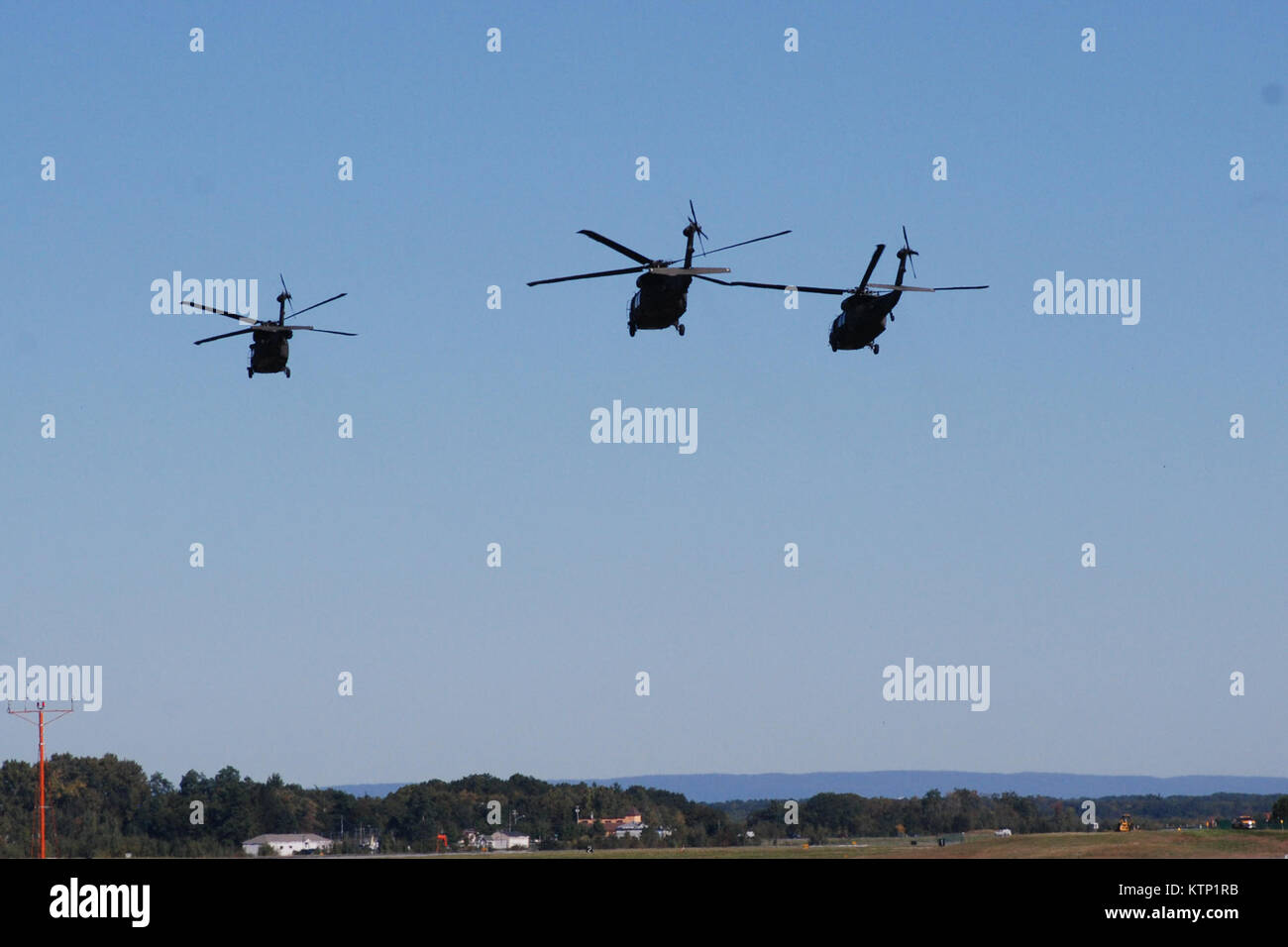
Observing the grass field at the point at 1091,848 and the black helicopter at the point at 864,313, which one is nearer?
the black helicopter at the point at 864,313

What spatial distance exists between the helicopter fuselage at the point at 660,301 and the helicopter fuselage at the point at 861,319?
26.1 ft

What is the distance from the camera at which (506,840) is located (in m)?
159

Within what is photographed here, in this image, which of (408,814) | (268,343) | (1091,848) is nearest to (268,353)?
(268,343)

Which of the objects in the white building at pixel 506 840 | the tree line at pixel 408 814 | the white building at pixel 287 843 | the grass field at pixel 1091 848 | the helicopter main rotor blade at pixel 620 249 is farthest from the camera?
Result: the tree line at pixel 408 814

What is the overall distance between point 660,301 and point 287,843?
357 ft

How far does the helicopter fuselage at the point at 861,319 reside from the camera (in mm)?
65562

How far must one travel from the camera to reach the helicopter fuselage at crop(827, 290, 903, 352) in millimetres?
65562

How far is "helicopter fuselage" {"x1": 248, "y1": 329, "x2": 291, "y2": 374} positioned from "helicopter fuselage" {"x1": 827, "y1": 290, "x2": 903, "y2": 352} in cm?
2556

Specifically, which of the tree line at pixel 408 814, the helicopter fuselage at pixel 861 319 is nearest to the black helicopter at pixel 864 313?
the helicopter fuselage at pixel 861 319

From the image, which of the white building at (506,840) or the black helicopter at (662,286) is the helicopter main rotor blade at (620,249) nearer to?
the black helicopter at (662,286)

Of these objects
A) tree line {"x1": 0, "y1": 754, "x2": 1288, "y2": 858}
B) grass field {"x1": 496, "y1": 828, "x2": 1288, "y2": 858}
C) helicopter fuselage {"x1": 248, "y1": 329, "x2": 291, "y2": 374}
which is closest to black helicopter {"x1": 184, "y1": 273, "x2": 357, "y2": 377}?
helicopter fuselage {"x1": 248, "y1": 329, "x2": 291, "y2": 374}

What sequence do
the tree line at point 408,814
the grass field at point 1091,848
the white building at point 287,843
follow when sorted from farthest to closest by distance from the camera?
the tree line at point 408,814 → the white building at point 287,843 → the grass field at point 1091,848

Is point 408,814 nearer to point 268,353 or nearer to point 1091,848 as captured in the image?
point 1091,848
